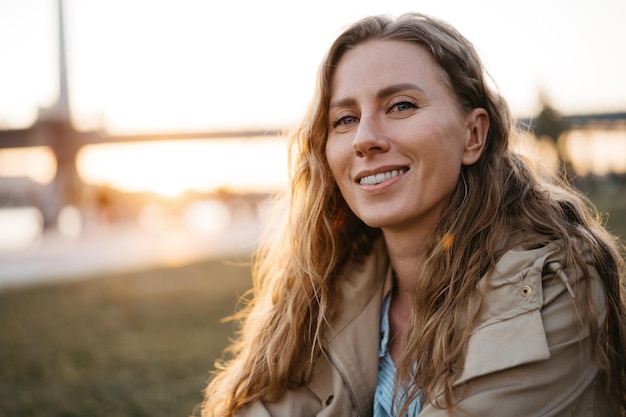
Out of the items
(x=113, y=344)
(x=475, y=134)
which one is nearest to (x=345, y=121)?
(x=475, y=134)

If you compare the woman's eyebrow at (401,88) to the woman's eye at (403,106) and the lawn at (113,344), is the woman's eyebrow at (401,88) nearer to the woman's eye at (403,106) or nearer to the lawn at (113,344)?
the woman's eye at (403,106)

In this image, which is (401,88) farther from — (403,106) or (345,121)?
(345,121)

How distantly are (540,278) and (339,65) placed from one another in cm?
132

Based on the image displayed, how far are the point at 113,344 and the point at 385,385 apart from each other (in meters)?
4.57

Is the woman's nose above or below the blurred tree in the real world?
above

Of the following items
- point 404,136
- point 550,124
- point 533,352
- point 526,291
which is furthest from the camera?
point 550,124

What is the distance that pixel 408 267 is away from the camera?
8.04 ft

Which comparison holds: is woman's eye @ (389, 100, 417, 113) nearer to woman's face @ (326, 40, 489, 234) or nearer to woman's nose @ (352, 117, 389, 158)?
woman's face @ (326, 40, 489, 234)

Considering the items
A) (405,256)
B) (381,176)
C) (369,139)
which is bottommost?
(405,256)

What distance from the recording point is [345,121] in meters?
2.45

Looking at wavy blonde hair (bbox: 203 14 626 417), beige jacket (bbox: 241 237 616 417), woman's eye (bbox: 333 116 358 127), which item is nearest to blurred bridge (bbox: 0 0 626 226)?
wavy blonde hair (bbox: 203 14 626 417)

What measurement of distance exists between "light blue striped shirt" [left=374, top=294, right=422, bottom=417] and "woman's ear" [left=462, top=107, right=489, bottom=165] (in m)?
0.83

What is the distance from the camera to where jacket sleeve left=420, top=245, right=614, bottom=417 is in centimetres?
169

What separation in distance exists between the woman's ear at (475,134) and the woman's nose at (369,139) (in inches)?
15.3
